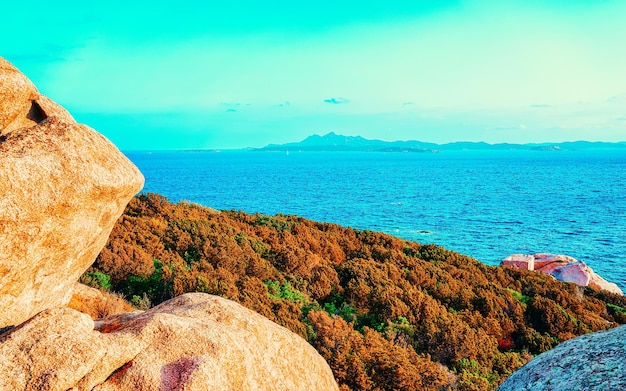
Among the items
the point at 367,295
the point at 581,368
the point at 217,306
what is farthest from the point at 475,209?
the point at 581,368

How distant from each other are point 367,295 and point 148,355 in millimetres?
10337

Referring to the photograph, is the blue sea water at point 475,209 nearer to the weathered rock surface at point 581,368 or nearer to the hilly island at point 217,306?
the hilly island at point 217,306

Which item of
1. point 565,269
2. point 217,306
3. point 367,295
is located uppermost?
point 217,306

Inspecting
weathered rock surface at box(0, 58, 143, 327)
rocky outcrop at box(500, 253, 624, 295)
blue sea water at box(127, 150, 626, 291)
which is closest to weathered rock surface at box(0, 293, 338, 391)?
weathered rock surface at box(0, 58, 143, 327)

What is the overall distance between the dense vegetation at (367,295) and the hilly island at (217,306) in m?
0.06

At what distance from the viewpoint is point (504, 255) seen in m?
43.4

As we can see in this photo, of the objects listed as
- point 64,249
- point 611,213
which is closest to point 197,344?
point 64,249

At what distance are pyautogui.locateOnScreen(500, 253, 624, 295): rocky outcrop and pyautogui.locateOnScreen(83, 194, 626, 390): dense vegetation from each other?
9.23 m

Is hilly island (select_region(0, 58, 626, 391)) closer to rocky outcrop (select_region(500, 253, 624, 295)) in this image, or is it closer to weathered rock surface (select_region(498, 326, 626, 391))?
weathered rock surface (select_region(498, 326, 626, 391))

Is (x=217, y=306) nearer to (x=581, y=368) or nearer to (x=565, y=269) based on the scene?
(x=581, y=368)

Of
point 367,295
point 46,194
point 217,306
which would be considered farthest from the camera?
point 367,295

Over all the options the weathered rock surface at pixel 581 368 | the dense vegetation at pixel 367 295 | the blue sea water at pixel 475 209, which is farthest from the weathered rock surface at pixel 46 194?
the blue sea water at pixel 475 209

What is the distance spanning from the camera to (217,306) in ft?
25.1

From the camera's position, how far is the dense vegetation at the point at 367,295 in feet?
36.3
